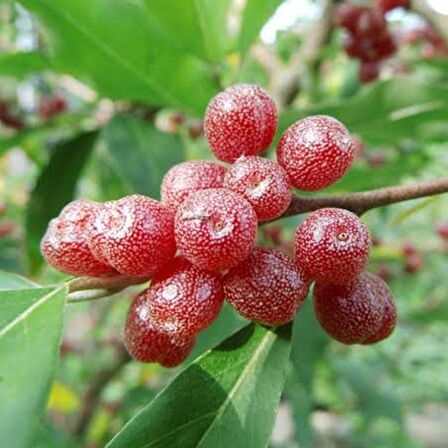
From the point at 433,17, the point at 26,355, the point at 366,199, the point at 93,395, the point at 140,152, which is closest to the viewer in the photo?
the point at 26,355

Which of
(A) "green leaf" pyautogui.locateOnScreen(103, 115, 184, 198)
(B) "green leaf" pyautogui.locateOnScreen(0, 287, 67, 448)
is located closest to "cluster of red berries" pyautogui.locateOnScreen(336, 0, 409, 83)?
(A) "green leaf" pyautogui.locateOnScreen(103, 115, 184, 198)

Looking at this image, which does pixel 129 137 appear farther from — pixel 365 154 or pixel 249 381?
pixel 365 154

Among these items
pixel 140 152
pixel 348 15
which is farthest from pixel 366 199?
pixel 348 15

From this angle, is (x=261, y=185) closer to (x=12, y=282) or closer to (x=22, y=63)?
(x=12, y=282)

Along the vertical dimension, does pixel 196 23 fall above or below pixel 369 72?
above

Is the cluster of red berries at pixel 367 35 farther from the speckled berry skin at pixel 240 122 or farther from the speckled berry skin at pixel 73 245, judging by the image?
the speckled berry skin at pixel 73 245

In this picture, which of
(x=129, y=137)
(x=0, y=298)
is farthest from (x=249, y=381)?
(x=129, y=137)
